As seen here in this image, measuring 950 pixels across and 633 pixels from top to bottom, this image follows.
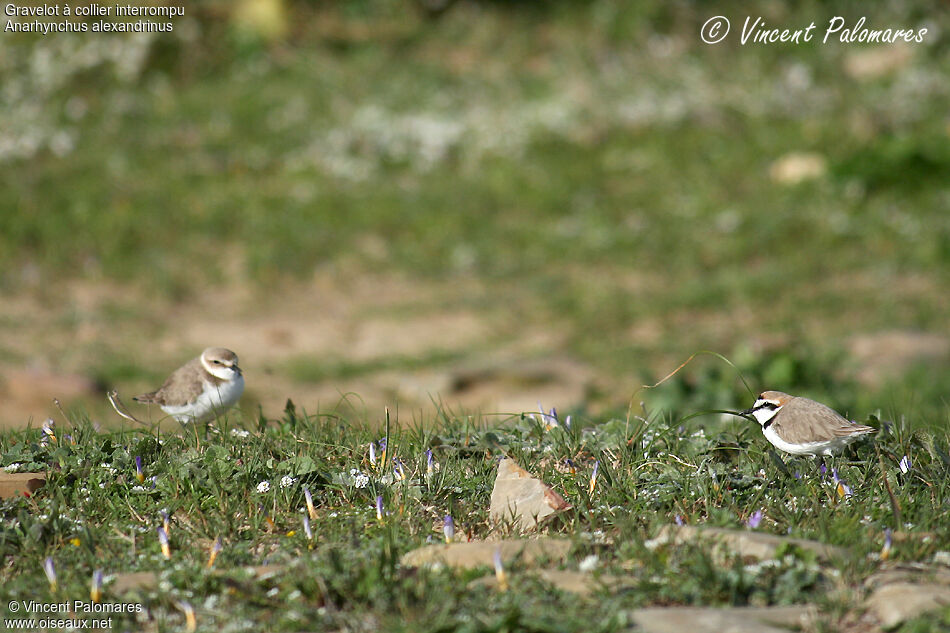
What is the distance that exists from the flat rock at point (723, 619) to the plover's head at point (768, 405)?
1.13m

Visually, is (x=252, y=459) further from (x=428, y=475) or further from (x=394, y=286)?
(x=394, y=286)

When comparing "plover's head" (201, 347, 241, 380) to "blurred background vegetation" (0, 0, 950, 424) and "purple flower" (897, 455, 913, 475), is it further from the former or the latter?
"blurred background vegetation" (0, 0, 950, 424)

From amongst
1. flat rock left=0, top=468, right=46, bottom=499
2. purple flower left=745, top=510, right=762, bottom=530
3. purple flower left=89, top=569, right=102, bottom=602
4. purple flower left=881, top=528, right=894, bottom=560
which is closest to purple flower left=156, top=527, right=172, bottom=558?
purple flower left=89, top=569, right=102, bottom=602

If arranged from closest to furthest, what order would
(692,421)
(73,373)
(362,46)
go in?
1. (692,421)
2. (73,373)
3. (362,46)

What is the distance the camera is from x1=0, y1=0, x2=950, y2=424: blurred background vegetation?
1001cm

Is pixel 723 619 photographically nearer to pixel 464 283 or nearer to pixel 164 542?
pixel 164 542

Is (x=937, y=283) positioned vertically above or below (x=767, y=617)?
above

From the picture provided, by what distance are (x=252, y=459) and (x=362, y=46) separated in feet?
43.9

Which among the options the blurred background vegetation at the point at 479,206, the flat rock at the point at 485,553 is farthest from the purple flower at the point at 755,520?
the blurred background vegetation at the point at 479,206

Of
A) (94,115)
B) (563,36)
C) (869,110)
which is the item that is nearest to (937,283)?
(869,110)

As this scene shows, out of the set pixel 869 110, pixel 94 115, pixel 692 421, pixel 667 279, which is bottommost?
pixel 692 421

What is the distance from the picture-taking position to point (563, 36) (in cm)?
1703

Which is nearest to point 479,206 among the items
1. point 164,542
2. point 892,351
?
point 892,351

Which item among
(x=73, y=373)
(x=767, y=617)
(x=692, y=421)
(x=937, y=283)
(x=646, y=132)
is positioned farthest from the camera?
(x=646, y=132)
